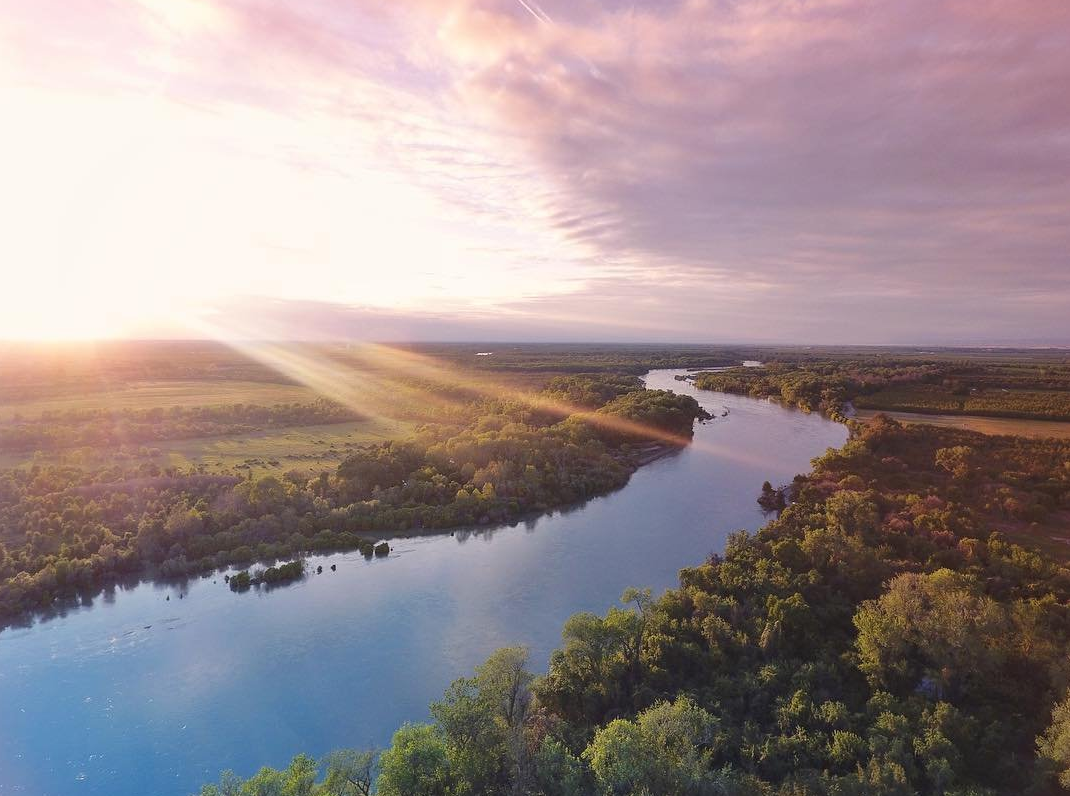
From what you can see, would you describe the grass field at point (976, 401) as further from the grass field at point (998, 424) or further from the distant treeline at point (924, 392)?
the grass field at point (998, 424)

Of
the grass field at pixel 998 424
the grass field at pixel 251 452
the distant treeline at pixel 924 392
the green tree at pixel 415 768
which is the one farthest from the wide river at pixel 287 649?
the distant treeline at pixel 924 392

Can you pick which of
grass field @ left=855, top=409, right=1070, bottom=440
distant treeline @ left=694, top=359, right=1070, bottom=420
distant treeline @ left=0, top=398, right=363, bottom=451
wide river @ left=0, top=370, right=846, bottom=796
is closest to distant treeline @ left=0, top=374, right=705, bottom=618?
wide river @ left=0, top=370, right=846, bottom=796

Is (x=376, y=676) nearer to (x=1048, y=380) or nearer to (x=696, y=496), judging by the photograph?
(x=696, y=496)

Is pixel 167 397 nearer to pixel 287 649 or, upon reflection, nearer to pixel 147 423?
pixel 147 423

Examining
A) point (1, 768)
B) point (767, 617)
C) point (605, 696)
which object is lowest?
point (1, 768)

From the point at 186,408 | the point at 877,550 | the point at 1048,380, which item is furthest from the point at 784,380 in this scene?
the point at 186,408

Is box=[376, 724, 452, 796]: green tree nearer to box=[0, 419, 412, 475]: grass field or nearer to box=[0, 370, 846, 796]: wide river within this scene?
box=[0, 370, 846, 796]: wide river
